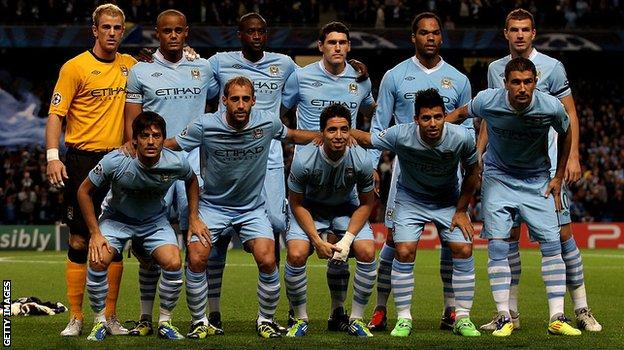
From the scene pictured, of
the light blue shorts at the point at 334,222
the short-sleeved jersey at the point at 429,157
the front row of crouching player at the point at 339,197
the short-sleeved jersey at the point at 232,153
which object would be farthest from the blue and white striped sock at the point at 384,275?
the short-sleeved jersey at the point at 232,153

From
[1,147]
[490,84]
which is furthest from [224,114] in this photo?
[1,147]

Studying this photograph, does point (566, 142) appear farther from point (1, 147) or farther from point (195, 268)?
point (1, 147)

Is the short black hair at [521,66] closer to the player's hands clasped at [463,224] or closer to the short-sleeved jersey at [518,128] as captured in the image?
the short-sleeved jersey at [518,128]

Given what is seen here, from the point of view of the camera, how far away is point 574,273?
9469 millimetres

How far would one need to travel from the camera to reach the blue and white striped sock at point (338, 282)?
9.48 meters

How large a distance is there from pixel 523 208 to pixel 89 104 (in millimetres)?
3526

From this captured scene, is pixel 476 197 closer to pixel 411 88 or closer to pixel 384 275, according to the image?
pixel 411 88

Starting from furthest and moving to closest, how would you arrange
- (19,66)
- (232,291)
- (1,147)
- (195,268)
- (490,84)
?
(19,66) < (1,147) < (232,291) < (490,84) < (195,268)

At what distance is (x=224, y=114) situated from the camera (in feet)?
29.7

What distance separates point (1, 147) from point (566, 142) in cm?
2172

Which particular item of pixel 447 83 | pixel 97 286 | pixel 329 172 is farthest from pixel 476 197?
pixel 97 286

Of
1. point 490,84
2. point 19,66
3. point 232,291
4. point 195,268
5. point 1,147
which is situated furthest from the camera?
point 19,66

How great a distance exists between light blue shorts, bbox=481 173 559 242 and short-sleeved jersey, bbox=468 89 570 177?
98 millimetres

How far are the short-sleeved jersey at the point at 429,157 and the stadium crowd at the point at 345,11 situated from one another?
21.6 m
